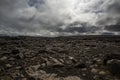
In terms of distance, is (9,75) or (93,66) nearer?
(9,75)

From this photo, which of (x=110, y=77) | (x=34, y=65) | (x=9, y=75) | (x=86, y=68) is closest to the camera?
(x=110, y=77)

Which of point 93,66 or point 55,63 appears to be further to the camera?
point 55,63

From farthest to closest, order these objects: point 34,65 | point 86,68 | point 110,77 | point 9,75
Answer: point 34,65 → point 86,68 → point 9,75 → point 110,77

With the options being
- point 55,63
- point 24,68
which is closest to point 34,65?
point 24,68

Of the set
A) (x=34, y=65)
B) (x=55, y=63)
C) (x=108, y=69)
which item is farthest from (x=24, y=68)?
(x=108, y=69)

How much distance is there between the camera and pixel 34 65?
8.05 meters

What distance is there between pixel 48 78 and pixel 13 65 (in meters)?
2.50

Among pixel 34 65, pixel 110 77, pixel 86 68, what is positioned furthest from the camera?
pixel 34 65

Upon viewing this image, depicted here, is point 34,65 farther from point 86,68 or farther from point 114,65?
point 114,65

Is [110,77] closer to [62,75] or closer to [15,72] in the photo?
[62,75]

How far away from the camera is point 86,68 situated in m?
7.52

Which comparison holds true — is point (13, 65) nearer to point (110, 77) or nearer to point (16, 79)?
point (16, 79)

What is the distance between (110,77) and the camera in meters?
6.26

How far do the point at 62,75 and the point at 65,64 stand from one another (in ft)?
5.47
